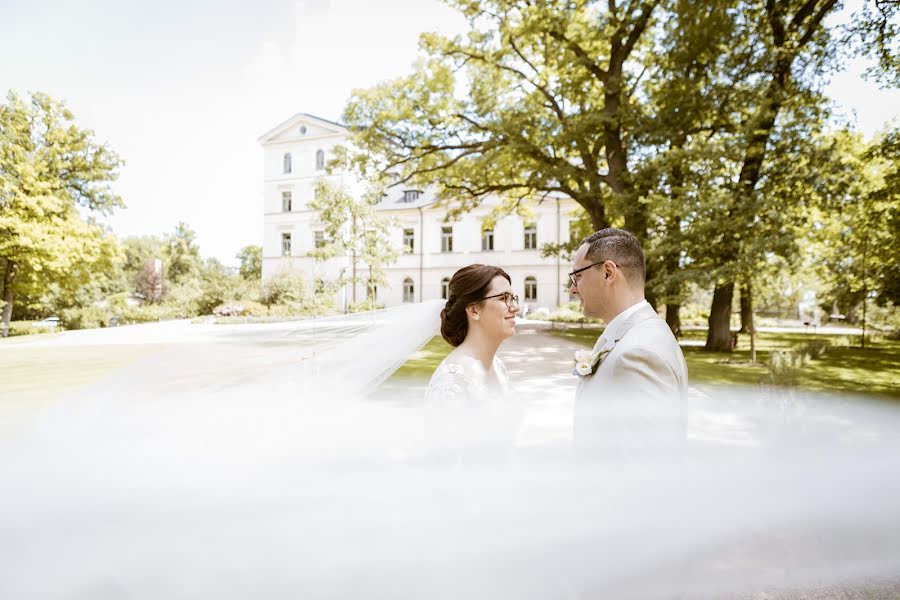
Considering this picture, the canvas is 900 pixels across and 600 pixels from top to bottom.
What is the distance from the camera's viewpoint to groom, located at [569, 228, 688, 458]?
1354mm

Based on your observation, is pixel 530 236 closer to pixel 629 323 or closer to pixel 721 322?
pixel 721 322

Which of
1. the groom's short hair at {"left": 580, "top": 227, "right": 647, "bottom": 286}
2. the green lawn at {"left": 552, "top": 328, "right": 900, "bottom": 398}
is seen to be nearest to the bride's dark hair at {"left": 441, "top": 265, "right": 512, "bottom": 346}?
the groom's short hair at {"left": 580, "top": 227, "right": 647, "bottom": 286}

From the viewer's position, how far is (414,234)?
1331 inches

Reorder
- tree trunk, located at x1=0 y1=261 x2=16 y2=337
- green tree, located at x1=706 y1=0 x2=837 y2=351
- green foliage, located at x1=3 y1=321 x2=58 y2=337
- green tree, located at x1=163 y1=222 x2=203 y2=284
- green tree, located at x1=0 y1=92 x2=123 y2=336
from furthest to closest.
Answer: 1. green tree, located at x1=163 y1=222 x2=203 y2=284
2. green tree, located at x1=706 y1=0 x2=837 y2=351
3. green tree, located at x1=0 y1=92 x2=123 y2=336
4. green foliage, located at x1=3 y1=321 x2=58 y2=337
5. tree trunk, located at x1=0 y1=261 x2=16 y2=337

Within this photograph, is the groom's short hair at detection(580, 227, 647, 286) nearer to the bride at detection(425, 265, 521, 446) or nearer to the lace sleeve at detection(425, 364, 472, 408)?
the bride at detection(425, 265, 521, 446)

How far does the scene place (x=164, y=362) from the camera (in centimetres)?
295

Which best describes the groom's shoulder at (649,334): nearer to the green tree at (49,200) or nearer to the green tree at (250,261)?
the green tree at (49,200)

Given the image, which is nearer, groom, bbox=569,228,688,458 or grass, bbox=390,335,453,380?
groom, bbox=569,228,688,458

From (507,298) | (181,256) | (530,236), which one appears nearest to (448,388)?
(507,298)

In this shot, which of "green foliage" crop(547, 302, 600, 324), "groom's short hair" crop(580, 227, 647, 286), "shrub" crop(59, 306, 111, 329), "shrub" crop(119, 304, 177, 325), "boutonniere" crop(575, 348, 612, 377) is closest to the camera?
"boutonniere" crop(575, 348, 612, 377)

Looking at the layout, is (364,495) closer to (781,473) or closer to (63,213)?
(781,473)

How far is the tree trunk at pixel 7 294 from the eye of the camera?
575 centimetres

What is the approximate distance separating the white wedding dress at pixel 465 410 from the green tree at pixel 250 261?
69.7 feet

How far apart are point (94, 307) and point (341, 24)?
6.42m
